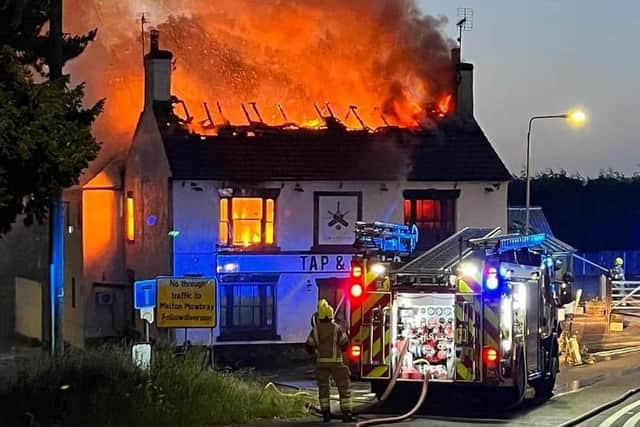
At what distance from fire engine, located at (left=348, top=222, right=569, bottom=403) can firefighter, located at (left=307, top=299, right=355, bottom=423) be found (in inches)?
48.0

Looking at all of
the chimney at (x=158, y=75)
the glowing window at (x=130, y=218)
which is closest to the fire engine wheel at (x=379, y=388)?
the chimney at (x=158, y=75)

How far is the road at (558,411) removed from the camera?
15.5 m

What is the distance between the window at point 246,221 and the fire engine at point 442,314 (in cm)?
1401

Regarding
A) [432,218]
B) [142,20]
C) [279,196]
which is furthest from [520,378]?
[142,20]

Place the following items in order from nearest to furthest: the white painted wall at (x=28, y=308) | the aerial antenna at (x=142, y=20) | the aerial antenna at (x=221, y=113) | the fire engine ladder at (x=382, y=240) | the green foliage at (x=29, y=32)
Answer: the green foliage at (x=29, y=32) → the fire engine ladder at (x=382, y=240) → the aerial antenna at (x=221, y=113) → the aerial antenna at (x=142, y=20) → the white painted wall at (x=28, y=308)

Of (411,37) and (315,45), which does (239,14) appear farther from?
(411,37)

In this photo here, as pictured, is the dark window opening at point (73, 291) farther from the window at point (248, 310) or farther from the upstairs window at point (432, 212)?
the upstairs window at point (432, 212)

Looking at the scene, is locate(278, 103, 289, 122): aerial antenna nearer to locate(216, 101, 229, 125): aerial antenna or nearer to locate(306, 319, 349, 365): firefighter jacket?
locate(216, 101, 229, 125): aerial antenna

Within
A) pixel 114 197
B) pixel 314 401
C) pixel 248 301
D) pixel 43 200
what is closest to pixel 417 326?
pixel 314 401

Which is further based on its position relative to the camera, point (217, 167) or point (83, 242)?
point (83, 242)

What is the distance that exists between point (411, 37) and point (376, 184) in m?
6.02

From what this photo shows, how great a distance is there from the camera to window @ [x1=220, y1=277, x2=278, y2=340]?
31.0 m

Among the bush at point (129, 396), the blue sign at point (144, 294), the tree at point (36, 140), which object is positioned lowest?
the bush at point (129, 396)

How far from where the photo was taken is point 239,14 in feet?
118
